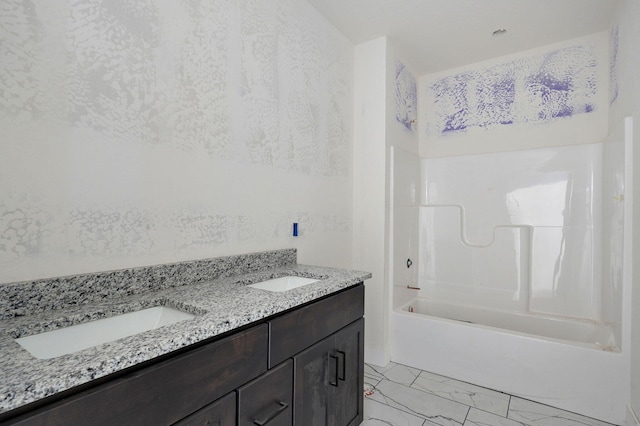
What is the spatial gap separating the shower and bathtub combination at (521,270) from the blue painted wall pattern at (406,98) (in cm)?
36

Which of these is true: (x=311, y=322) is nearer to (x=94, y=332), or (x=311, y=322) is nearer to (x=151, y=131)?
(x=94, y=332)

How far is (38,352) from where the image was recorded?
84 centimetres

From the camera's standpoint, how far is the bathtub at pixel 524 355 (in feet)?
6.30

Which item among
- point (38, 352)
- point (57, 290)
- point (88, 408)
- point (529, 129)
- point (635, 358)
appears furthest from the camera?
point (529, 129)

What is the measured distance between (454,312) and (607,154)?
1.72m

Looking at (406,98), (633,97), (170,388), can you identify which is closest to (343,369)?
(170,388)

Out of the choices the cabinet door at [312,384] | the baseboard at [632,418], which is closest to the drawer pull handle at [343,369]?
the cabinet door at [312,384]

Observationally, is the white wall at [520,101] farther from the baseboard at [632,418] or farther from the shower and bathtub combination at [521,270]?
the baseboard at [632,418]

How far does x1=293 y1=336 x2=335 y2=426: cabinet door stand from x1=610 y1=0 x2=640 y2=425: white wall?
5.68 feet

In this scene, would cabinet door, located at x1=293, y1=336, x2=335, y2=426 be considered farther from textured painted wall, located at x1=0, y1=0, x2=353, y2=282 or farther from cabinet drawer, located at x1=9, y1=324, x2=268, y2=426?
textured painted wall, located at x1=0, y1=0, x2=353, y2=282

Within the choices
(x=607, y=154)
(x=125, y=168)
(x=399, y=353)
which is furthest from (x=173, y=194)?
(x=607, y=154)

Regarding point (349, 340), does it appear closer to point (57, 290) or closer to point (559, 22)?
point (57, 290)

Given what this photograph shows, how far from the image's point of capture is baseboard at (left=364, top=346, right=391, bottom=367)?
101 inches

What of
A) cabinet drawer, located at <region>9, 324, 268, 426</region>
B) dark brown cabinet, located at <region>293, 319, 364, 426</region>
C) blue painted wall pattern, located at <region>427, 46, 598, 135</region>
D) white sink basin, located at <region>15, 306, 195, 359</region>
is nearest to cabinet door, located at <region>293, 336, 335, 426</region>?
dark brown cabinet, located at <region>293, 319, 364, 426</region>
